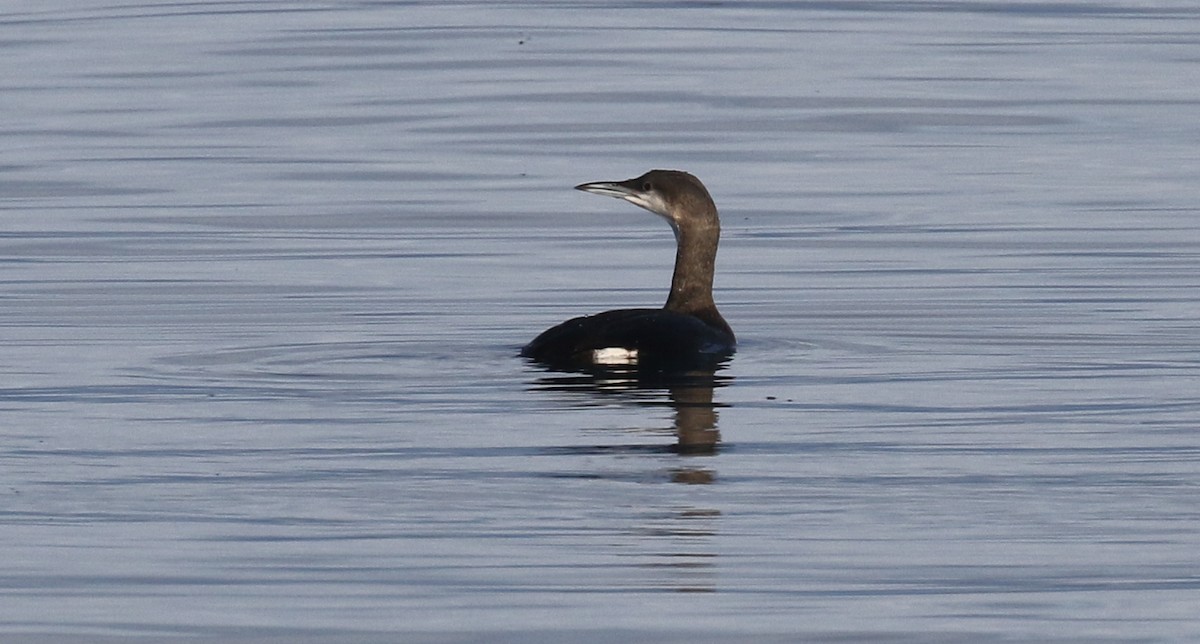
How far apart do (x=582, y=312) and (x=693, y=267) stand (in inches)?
41.0

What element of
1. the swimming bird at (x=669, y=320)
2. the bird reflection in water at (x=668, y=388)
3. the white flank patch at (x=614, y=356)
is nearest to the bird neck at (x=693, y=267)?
the swimming bird at (x=669, y=320)

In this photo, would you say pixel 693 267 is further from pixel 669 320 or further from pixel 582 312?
pixel 669 320

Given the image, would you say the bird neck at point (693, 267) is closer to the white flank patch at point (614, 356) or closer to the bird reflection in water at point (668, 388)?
the bird reflection in water at point (668, 388)

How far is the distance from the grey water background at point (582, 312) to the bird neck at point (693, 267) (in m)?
0.37

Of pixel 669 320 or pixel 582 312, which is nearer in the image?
pixel 669 320

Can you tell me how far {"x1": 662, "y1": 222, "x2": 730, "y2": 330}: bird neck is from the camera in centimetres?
1366

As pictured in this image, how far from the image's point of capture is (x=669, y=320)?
1239cm

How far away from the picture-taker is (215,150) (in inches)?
851

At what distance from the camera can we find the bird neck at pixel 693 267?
13.7 meters

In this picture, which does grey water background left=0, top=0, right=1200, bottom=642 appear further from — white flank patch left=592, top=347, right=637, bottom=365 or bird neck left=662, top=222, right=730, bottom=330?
bird neck left=662, top=222, right=730, bottom=330

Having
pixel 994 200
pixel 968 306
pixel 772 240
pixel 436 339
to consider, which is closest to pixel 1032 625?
pixel 436 339

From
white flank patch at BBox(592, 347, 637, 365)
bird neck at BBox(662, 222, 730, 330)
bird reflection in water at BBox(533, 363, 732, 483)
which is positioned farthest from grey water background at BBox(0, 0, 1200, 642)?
bird neck at BBox(662, 222, 730, 330)

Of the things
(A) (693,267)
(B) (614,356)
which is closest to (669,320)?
(B) (614,356)

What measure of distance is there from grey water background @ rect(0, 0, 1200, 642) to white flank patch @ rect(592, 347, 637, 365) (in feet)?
0.82
